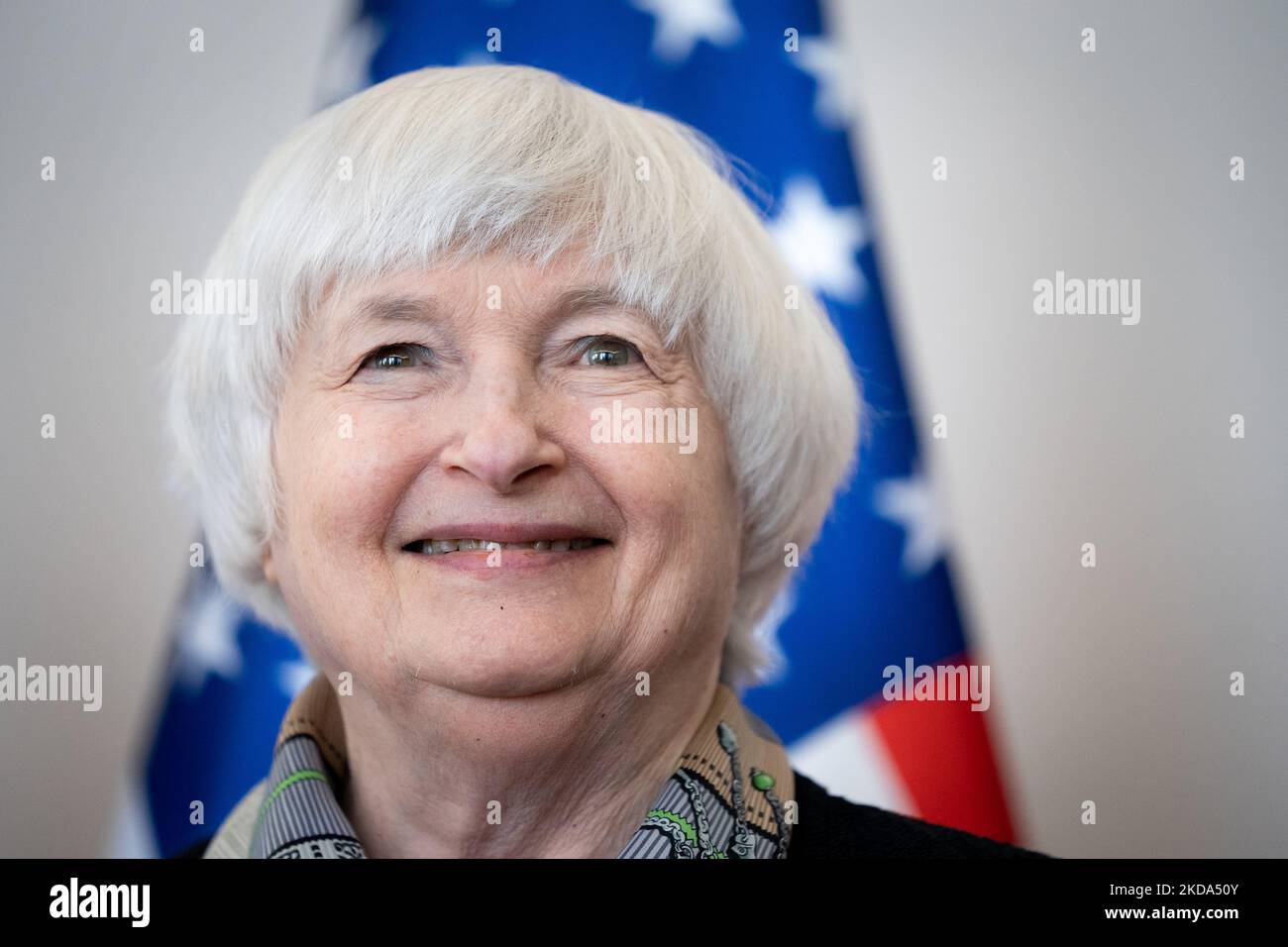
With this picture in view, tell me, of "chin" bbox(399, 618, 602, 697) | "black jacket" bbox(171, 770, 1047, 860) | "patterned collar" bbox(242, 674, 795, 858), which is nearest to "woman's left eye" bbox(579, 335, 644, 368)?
"chin" bbox(399, 618, 602, 697)

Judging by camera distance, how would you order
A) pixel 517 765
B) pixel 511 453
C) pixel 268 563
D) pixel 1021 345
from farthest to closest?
1. pixel 1021 345
2. pixel 268 563
3. pixel 517 765
4. pixel 511 453

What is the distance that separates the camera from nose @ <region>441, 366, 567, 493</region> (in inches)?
43.5

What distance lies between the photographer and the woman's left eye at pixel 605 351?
3.95 ft

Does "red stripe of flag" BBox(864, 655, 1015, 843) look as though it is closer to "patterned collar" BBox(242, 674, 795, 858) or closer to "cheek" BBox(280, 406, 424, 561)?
"patterned collar" BBox(242, 674, 795, 858)

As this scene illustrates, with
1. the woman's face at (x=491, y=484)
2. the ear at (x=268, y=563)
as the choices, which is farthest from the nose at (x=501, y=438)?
the ear at (x=268, y=563)

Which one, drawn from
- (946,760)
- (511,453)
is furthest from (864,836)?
(511,453)

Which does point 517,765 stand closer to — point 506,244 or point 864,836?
point 864,836

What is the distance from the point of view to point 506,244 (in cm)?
116

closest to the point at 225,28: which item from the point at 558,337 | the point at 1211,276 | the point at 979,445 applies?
the point at 558,337

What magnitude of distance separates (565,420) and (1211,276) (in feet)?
3.68

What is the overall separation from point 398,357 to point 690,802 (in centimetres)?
58

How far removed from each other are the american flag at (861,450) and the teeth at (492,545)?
65cm

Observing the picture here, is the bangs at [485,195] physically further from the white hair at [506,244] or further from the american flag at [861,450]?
the american flag at [861,450]

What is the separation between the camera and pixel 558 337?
1179 mm
